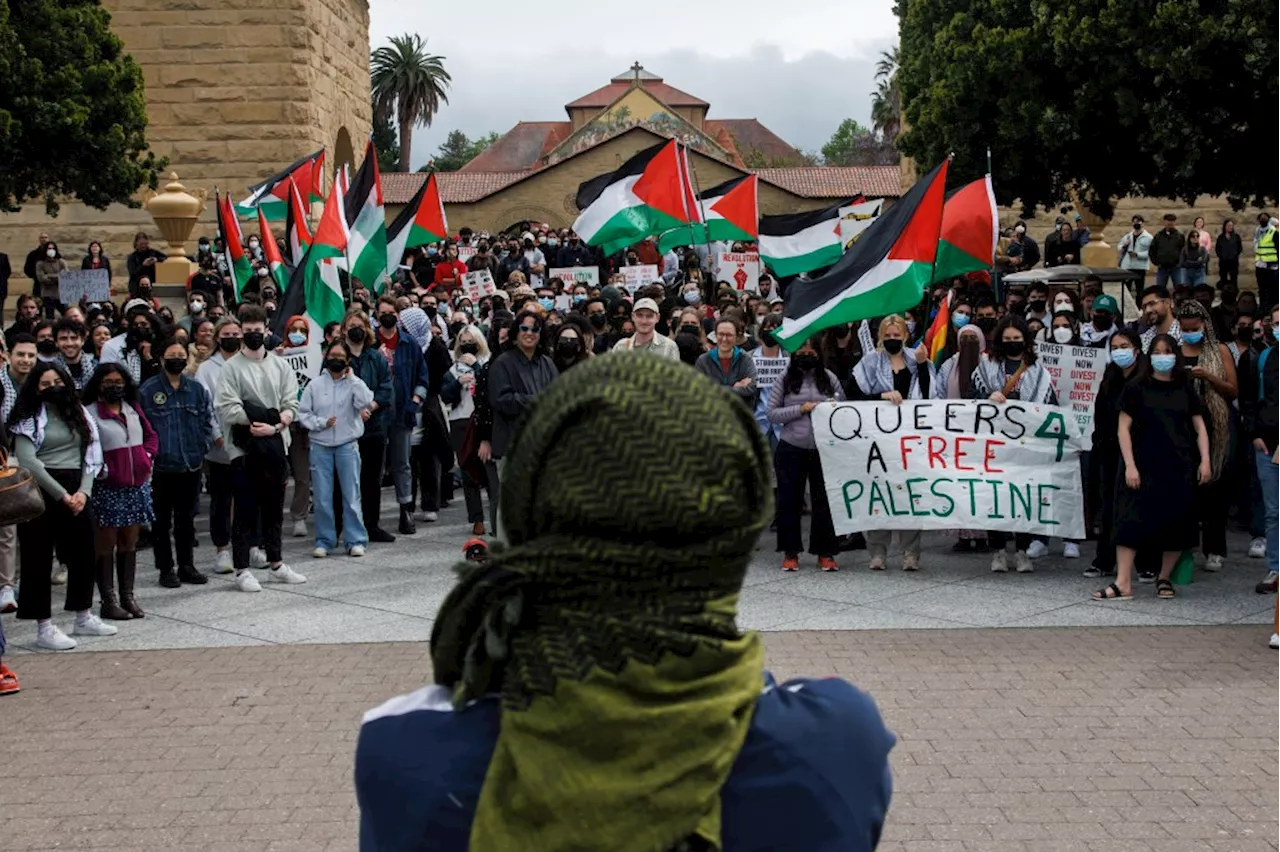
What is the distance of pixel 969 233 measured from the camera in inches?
527

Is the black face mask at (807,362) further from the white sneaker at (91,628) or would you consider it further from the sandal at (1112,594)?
the white sneaker at (91,628)

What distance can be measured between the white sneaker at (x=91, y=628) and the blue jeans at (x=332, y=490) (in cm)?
262

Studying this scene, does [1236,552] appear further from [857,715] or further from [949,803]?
[857,715]

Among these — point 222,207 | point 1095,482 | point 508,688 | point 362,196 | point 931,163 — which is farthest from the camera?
point 931,163

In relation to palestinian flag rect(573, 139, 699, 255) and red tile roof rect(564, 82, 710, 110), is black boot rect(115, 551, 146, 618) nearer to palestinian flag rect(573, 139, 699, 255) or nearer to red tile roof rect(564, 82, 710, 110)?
palestinian flag rect(573, 139, 699, 255)

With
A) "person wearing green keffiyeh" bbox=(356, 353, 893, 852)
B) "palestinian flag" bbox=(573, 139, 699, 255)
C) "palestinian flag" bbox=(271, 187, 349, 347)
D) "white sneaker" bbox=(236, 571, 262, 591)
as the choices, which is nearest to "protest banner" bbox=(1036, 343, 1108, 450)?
"white sneaker" bbox=(236, 571, 262, 591)

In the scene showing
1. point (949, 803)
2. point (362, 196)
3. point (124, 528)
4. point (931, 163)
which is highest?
point (931, 163)

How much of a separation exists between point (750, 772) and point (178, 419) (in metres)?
9.53

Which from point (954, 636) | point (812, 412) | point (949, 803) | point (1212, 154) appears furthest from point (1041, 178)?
point (949, 803)

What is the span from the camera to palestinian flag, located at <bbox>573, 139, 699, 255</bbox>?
18109 millimetres

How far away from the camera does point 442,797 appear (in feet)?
7.02

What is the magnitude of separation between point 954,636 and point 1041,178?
15833 mm

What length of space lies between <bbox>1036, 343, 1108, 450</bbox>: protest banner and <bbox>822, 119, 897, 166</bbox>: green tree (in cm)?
9149

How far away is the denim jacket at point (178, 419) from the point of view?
36.2 feet
